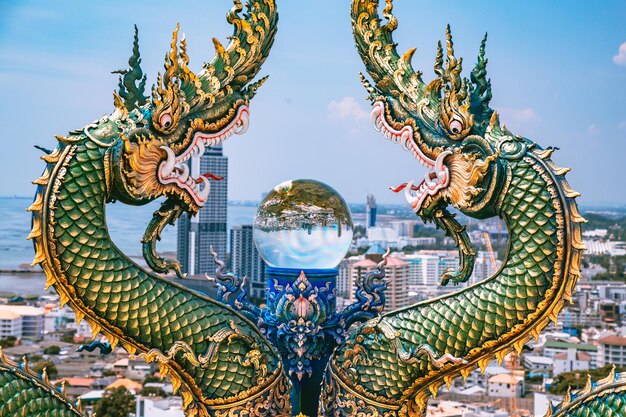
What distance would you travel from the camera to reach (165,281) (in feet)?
13.7

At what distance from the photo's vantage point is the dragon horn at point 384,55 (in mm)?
4328

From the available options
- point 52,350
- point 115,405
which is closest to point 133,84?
point 115,405

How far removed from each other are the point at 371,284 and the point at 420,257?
7139 cm

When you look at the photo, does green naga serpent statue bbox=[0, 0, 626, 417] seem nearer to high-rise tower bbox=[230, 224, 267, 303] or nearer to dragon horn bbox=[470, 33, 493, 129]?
dragon horn bbox=[470, 33, 493, 129]

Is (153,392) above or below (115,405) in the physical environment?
below

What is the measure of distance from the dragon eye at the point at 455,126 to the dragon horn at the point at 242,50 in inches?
35.6

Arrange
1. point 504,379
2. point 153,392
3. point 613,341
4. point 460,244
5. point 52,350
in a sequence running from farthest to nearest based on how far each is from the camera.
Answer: point 52,350 → point 613,341 → point 504,379 → point 153,392 → point 460,244

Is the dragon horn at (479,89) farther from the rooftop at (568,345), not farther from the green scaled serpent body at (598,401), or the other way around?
the rooftop at (568,345)

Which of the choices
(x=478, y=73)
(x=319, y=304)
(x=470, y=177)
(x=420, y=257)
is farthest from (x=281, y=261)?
(x=420, y=257)

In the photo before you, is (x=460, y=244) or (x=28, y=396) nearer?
(x=28, y=396)

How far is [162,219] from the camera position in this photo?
4.17 meters

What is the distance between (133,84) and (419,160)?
1305mm

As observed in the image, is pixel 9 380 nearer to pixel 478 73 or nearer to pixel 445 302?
pixel 445 302

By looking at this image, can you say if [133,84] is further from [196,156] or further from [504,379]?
[504,379]
